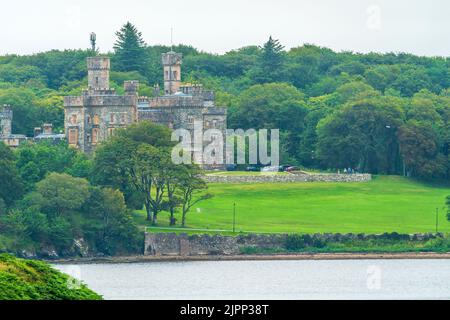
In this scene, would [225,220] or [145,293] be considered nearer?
[145,293]

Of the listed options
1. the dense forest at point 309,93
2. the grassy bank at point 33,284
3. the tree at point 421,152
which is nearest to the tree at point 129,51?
the dense forest at point 309,93

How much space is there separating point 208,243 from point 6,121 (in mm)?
27330

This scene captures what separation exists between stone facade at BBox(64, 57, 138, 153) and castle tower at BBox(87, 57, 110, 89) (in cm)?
341

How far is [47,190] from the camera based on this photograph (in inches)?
3627

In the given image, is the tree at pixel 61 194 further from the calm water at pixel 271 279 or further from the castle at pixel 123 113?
the castle at pixel 123 113

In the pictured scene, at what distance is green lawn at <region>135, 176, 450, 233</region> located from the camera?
95688mm

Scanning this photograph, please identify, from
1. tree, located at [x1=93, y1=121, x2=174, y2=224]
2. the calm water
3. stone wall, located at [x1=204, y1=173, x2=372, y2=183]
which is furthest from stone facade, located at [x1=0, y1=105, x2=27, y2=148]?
the calm water

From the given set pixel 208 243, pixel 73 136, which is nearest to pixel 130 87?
pixel 73 136

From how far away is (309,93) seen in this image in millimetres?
140375

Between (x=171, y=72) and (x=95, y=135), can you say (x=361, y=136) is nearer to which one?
(x=171, y=72)

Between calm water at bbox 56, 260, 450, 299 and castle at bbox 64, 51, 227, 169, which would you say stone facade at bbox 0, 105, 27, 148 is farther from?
calm water at bbox 56, 260, 450, 299

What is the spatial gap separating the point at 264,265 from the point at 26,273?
133ft

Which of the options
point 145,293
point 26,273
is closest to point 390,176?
point 145,293
